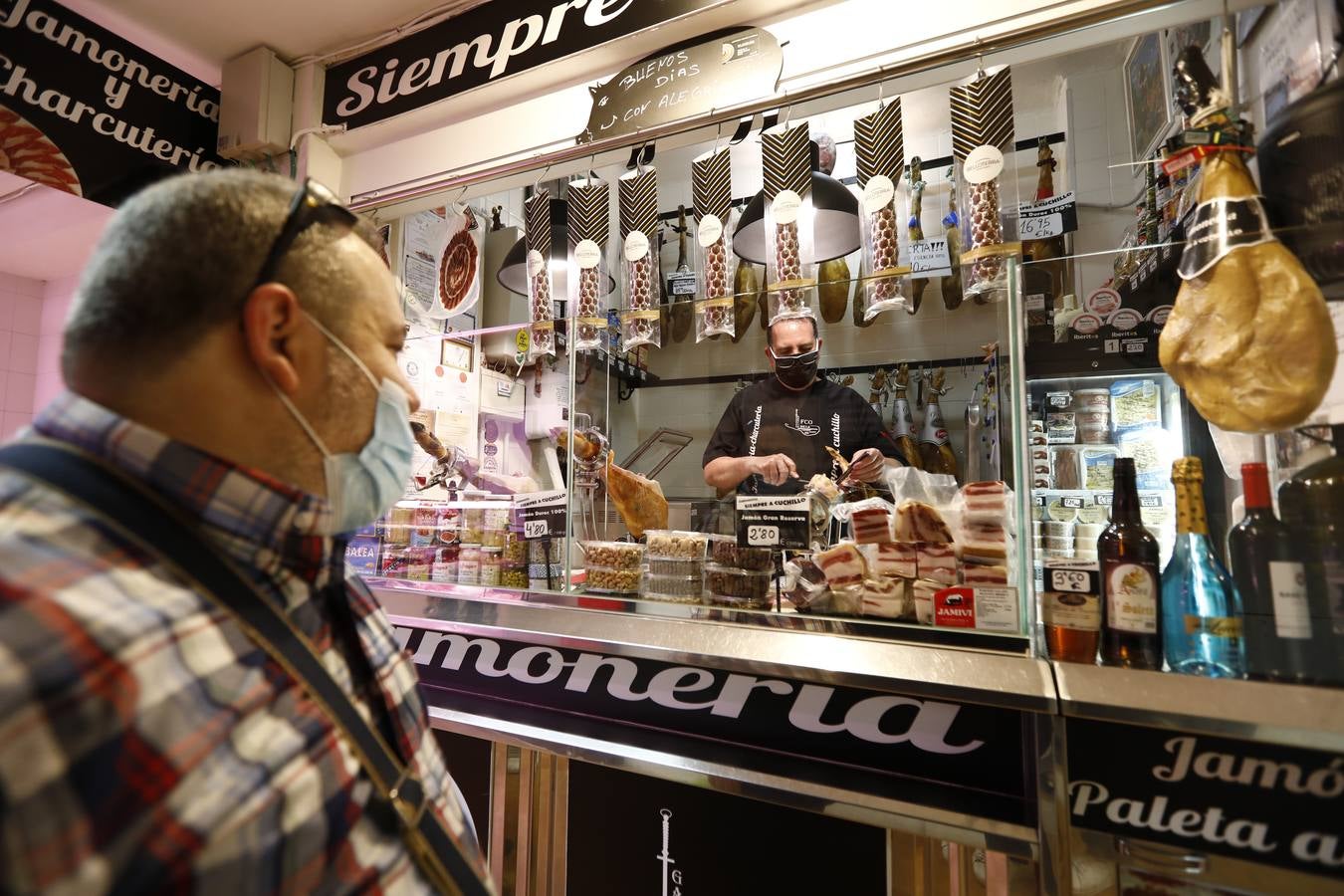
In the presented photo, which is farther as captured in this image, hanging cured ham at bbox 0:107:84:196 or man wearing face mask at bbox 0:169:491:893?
hanging cured ham at bbox 0:107:84:196

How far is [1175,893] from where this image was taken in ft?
3.63

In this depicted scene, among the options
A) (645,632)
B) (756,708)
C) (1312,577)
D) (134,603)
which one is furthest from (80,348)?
(1312,577)

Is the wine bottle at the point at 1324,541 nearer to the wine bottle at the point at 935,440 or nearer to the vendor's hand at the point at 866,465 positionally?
the wine bottle at the point at 935,440

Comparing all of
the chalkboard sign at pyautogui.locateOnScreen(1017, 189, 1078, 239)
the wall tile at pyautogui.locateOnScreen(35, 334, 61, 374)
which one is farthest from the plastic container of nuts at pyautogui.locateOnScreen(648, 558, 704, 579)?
the wall tile at pyautogui.locateOnScreen(35, 334, 61, 374)

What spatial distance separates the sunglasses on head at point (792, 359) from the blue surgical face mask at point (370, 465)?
53.8 inches

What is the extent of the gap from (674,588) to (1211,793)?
116 cm

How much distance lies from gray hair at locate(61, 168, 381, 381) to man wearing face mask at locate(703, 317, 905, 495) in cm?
153

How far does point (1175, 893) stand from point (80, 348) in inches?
70.2

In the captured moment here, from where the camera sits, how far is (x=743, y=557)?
1.68 metres

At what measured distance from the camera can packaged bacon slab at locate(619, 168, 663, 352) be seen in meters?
2.14

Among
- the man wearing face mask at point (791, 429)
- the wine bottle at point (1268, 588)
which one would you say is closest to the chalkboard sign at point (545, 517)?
the man wearing face mask at point (791, 429)

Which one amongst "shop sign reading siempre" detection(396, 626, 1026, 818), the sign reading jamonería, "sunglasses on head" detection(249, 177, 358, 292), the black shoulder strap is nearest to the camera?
the black shoulder strap

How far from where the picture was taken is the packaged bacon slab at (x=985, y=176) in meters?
1.70

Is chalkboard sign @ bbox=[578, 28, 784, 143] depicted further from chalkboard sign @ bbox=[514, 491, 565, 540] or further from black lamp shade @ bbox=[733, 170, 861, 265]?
chalkboard sign @ bbox=[514, 491, 565, 540]
